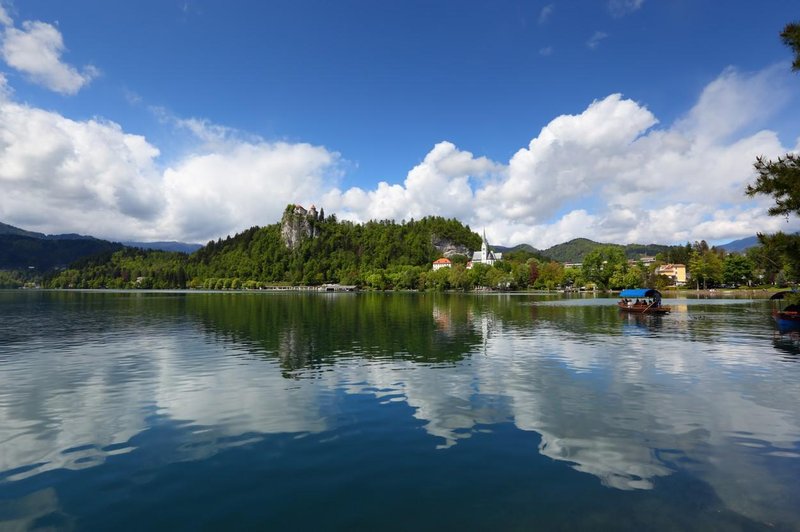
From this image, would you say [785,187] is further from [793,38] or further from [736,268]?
[736,268]

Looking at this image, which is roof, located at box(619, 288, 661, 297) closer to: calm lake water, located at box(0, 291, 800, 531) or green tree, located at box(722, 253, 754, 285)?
calm lake water, located at box(0, 291, 800, 531)

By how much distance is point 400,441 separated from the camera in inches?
696

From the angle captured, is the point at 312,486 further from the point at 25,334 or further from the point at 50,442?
the point at 25,334

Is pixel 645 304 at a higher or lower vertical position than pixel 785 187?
lower

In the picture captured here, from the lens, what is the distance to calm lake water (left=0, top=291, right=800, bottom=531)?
12.2 m

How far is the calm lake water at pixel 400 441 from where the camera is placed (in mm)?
12156

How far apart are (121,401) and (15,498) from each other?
11.4m

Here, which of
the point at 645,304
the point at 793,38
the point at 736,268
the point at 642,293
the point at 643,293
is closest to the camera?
the point at 793,38

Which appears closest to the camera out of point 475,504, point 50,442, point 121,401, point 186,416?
point 475,504

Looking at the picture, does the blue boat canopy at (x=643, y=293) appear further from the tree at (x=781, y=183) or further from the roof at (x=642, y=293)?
the tree at (x=781, y=183)

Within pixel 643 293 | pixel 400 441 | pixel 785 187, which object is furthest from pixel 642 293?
pixel 400 441

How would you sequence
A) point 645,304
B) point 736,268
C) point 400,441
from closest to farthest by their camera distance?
1. point 400,441
2. point 645,304
3. point 736,268

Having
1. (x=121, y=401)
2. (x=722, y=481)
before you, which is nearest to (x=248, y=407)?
(x=121, y=401)

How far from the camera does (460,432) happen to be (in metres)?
18.7
